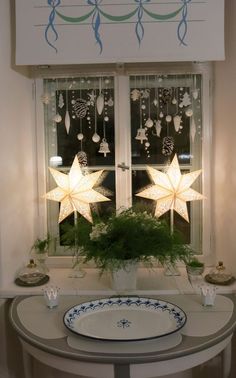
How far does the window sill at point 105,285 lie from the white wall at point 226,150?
23cm

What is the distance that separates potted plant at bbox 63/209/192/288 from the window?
0.35 metres

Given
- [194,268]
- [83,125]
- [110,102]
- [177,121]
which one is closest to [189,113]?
[177,121]

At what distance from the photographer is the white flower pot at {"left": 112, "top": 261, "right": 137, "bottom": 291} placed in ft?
6.00

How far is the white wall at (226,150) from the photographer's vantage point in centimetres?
189

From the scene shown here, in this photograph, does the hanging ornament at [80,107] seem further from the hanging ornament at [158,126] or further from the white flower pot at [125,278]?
the white flower pot at [125,278]

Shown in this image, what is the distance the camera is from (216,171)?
2.11m

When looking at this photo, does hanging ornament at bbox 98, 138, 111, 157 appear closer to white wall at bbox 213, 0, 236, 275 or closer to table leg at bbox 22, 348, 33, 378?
white wall at bbox 213, 0, 236, 275

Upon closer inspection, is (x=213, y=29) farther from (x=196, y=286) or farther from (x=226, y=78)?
(x=196, y=286)

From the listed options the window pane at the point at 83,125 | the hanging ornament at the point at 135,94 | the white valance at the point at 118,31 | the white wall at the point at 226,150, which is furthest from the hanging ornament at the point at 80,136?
the white wall at the point at 226,150

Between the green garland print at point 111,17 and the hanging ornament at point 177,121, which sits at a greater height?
the green garland print at point 111,17

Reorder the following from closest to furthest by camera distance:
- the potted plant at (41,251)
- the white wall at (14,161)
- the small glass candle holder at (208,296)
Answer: the small glass candle holder at (208,296) < the white wall at (14,161) < the potted plant at (41,251)

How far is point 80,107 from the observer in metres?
2.15

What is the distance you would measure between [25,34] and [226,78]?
3.05 feet

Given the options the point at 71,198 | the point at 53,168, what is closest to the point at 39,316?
the point at 71,198
